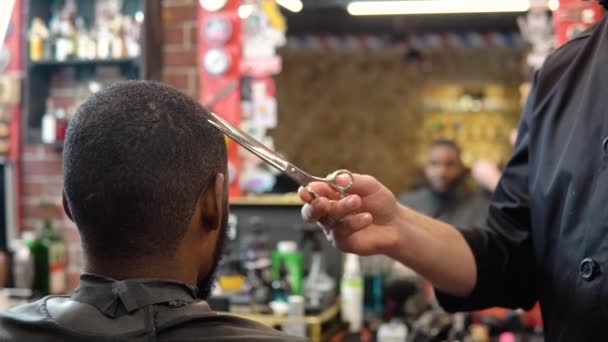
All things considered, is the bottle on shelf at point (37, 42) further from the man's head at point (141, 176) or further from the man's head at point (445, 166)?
the man's head at point (141, 176)

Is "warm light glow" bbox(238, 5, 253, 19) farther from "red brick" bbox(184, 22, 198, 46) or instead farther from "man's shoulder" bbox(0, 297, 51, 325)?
"man's shoulder" bbox(0, 297, 51, 325)

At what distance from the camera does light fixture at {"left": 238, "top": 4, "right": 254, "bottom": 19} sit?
309 cm

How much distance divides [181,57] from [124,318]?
241 centimetres

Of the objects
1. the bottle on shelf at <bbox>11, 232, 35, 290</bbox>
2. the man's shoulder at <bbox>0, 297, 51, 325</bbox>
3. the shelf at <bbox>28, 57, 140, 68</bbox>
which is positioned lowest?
the bottle on shelf at <bbox>11, 232, 35, 290</bbox>

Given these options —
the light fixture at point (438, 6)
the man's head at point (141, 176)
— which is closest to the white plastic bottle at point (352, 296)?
the man's head at point (141, 176)

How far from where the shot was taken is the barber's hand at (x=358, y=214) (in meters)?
1.15

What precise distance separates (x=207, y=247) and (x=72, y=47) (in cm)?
259

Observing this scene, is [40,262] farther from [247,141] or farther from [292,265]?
[247,141]

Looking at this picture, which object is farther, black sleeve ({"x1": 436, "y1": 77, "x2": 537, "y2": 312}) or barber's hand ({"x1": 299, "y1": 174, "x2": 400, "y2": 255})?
black sleeve ({"x1": 436, "y1": 77, "x2": 537, "y2": 312})

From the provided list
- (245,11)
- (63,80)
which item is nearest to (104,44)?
(63,80)

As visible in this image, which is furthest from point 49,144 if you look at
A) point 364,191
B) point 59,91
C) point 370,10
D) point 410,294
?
point 370,10

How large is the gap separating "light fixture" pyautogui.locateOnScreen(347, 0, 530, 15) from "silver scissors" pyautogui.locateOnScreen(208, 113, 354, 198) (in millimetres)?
4556

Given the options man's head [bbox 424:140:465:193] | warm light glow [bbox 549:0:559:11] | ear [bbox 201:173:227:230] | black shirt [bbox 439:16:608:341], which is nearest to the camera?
ear [bbox 201:173:227:230]

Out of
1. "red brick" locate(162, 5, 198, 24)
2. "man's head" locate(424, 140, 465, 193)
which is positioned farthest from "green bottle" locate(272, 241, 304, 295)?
"man's head" locate(424, 140, 465, 193)
